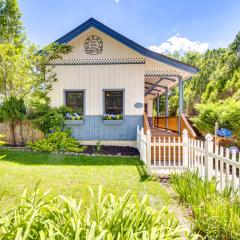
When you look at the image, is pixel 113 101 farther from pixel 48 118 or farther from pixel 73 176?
pixel 73 176

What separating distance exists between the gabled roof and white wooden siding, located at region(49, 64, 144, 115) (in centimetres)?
77

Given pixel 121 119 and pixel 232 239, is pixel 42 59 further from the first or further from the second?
pixel 232 239

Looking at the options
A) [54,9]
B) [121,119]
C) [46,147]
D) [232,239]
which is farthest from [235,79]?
[232,239]

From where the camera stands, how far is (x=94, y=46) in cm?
1209

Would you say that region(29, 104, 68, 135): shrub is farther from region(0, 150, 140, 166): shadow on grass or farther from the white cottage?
region(0, 150, 140, 166): shadow on grass

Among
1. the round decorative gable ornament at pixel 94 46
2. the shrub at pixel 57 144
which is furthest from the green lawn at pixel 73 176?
the round decorative gable ornament at pixel 94 46

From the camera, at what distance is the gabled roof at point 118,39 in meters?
11.4

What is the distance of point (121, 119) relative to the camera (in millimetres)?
12039

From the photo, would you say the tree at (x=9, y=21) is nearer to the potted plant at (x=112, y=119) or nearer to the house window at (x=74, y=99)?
the house window at (x=74, y=99)

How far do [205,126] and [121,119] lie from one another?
4.80 m

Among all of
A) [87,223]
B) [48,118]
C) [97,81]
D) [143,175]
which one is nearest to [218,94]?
[97,81]

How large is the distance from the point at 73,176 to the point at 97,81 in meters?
6.22

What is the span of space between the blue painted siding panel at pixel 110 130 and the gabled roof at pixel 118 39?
9.47ft

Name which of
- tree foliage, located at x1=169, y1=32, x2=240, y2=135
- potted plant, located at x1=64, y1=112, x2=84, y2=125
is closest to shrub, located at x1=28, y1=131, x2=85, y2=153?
potted plant, located at x1=64, y1=112, x2=84, y2=125
